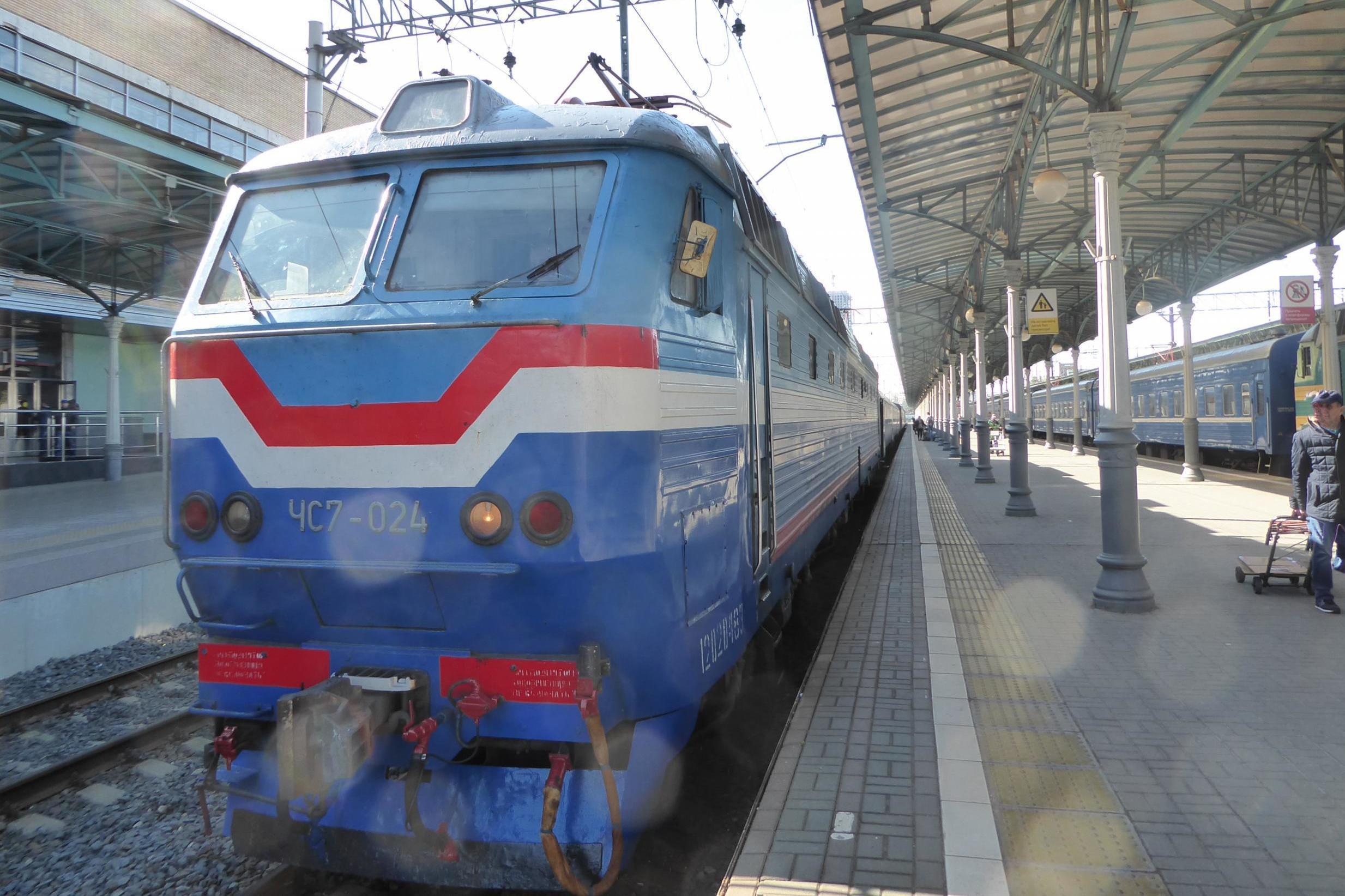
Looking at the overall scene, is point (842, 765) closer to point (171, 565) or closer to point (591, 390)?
point (591, 390)

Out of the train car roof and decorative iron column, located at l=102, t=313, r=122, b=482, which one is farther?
decorative iron column, located at l=102, t=313, r=122, b=482

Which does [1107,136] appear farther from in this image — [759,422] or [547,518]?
[547,518]

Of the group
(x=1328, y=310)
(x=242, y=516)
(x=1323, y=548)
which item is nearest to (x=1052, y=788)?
(x=242, y=516)

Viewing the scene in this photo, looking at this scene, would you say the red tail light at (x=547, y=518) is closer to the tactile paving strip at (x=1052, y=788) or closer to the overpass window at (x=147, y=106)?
the tactile paving strip at (x=1052, y=788)

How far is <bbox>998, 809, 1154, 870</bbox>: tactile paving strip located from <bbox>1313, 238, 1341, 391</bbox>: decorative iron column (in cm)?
1207

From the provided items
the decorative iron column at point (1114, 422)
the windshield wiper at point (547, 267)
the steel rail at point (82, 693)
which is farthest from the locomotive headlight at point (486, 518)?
the decorative iron column at point (1114, 422)

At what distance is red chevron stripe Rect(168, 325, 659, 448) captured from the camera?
3170 mm

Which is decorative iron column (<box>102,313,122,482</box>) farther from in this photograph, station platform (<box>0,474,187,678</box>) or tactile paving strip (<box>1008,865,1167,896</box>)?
tactile paving strip (<box>1008,865,1167,896</box>)

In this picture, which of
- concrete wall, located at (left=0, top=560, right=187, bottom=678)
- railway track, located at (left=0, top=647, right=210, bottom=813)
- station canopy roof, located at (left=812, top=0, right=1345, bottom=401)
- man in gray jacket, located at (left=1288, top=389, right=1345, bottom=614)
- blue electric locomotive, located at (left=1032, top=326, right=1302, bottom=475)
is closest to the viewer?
railway track, located at (left=0, top=647, right=210, bottom=813)

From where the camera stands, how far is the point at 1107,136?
7832 millimetres

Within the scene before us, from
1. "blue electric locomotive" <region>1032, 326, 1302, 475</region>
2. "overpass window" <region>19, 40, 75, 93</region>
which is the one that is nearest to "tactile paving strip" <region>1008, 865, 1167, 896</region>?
"blue electric locomotive" <region>1032, 326, 1302, 475</region>

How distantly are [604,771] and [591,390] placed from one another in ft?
4.58

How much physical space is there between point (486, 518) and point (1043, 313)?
1334cm

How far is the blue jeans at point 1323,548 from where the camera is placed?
7.07m
